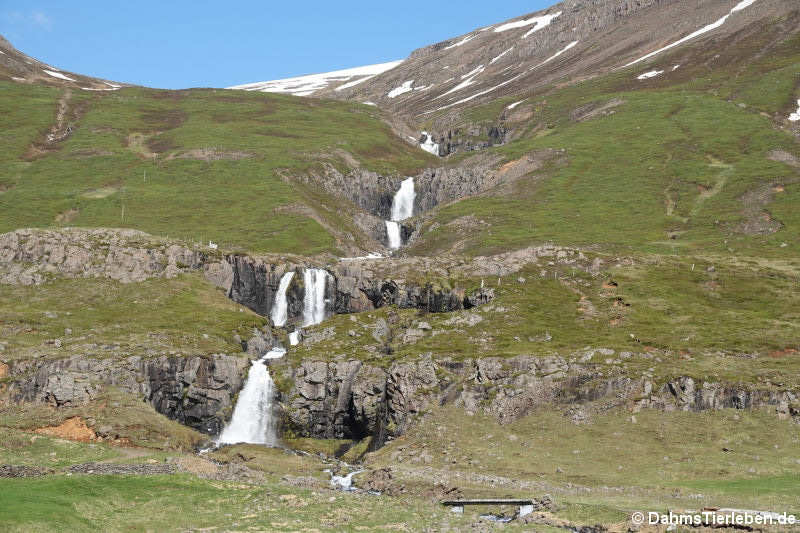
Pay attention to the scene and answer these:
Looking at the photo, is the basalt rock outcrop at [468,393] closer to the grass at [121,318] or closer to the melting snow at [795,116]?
the grass at [121,318]

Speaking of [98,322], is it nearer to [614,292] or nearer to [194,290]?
[194,290]

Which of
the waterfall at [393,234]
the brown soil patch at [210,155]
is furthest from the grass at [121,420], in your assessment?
the brown soil patch at [210,155]

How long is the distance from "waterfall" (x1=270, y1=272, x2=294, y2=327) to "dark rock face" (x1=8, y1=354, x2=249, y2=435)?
848 inches

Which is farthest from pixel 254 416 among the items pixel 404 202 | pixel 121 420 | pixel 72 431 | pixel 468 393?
pixel 404 202

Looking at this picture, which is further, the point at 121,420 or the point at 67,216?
the point at 67,216

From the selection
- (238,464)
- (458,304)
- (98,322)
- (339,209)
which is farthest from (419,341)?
(339,209)

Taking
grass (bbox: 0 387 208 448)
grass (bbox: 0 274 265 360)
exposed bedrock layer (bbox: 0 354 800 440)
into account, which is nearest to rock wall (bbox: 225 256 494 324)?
grass (bbox: 0 274 265 360)

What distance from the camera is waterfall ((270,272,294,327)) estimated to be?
10400cm

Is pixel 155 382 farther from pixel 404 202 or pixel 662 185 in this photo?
pixel 662 185

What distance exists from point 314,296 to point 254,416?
28132mm

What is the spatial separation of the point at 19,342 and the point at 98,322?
9.78m

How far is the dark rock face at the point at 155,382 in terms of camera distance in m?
71.8

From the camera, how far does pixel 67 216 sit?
141875 mm

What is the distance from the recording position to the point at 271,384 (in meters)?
81.5
